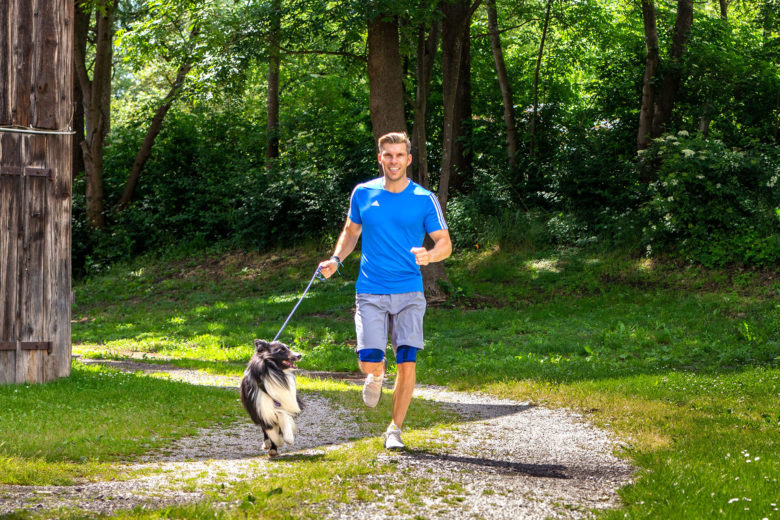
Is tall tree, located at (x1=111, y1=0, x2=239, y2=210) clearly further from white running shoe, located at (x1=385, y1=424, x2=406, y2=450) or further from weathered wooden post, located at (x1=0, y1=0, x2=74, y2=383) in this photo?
white running shoe, located at (x1=385, y1=424, x2=406, y2=450)

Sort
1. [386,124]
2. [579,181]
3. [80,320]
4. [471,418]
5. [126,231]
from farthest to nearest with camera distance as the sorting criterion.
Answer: [126,231]
[579,181]
[80,320]
[386,124]
[471,418]

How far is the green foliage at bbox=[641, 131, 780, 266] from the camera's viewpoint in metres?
19.1

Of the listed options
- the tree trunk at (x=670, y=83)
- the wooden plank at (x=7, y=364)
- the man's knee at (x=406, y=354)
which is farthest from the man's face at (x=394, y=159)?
the tree trunk at (x=670, y=83)

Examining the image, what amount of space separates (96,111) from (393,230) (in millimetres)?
21935

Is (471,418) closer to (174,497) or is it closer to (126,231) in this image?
(174,497)

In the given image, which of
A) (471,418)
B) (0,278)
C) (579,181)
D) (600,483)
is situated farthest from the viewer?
(579,181)

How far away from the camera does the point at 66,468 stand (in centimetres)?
600

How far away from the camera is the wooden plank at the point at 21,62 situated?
10.2 meters

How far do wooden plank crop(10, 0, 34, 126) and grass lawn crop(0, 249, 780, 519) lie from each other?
3276 mm

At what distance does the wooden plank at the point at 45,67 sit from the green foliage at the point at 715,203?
552 inches

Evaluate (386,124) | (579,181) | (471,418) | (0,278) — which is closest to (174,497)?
(471,418)

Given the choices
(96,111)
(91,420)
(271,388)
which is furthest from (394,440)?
(96,111)

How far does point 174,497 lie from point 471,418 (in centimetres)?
421

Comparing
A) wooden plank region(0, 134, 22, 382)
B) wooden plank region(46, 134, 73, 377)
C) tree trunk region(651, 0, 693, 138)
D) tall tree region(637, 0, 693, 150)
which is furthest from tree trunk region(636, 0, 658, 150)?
wooden plank region(0, 134, 22, 382)
